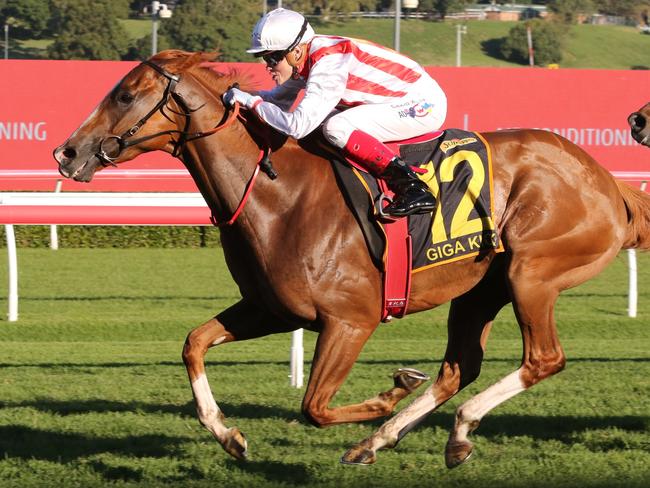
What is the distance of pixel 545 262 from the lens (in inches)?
177

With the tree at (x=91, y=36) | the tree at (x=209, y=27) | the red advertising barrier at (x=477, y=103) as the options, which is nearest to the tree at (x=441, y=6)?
the tree at (x=209, y=27)

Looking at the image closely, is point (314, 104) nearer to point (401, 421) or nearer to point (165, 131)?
point (165, 131)

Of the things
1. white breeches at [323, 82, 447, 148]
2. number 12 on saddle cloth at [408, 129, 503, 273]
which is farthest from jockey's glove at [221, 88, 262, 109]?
number 12 on saddle cloth at [408, 129, 503, 273]

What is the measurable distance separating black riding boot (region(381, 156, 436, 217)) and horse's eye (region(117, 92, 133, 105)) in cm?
97

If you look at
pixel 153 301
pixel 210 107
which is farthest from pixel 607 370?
pixel 153 301

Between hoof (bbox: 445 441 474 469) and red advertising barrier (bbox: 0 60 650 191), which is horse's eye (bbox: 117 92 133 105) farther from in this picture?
red advertising barrier (bbox: 0 60 650 191)

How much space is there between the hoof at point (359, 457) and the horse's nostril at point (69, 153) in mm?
1503

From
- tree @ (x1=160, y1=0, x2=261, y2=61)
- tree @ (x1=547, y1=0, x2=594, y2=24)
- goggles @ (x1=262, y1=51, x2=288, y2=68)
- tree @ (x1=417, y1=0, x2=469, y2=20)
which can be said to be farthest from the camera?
tree @ (x1=547, y1=0, x2=594, y2=24)

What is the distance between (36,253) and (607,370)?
761 centimetres

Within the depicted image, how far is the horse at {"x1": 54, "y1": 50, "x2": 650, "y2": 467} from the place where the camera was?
4.05 metres

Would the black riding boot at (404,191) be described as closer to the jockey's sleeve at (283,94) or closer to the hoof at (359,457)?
the jockey's sleeve at (283,94)

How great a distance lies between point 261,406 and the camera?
5.57 metres

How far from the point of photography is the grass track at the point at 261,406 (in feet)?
14.1

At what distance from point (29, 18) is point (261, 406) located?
111 ft
